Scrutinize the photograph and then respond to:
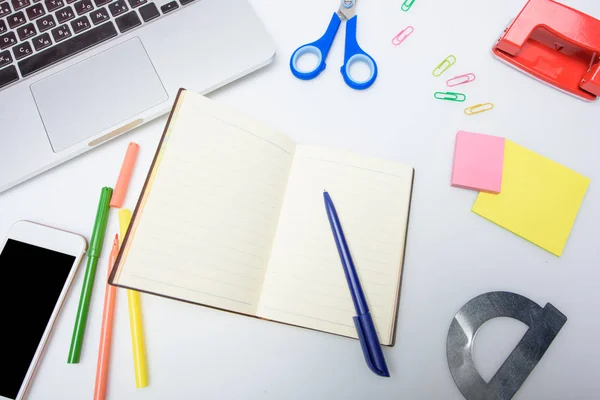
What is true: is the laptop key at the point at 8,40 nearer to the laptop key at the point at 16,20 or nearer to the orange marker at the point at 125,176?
the laptop key at the point at 16,20

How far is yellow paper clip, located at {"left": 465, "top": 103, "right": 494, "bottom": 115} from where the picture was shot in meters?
0.60

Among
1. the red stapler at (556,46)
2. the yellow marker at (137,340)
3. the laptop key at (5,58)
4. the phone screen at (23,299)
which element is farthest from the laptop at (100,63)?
the red stapler at (556,46)

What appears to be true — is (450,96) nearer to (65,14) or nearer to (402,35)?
(402,35)

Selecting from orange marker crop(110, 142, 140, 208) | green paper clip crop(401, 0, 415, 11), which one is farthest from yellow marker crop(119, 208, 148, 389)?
green paper clip crop(401, 0, 415, 11)

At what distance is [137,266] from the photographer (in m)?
0.46

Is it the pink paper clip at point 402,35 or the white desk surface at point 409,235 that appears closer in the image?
the white desk surface at point 409,235

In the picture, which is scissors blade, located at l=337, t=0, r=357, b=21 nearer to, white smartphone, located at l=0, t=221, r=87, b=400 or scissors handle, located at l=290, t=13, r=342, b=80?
scissors handle, located at l=290, t=13, r=342, b=80

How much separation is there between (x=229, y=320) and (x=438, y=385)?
27 cm

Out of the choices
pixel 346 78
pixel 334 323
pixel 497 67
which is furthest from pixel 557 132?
pixel 334 323

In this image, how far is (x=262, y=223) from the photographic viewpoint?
20.5 inches

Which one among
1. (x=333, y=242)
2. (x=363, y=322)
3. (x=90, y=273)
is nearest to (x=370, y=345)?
(x=363, y=322)

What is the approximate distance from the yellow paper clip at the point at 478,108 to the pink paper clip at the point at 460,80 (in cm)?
4

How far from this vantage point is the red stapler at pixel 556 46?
1.89 feet

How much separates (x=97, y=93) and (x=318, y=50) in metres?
0.32
